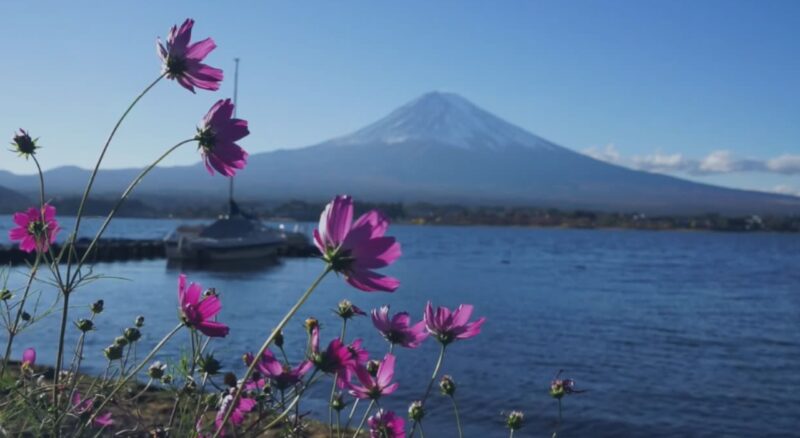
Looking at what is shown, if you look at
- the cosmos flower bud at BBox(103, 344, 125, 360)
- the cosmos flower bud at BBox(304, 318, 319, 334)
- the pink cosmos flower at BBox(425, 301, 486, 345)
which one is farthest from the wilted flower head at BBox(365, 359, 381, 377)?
the cosmos flower bud at BBox(103, 344, 125, 360)

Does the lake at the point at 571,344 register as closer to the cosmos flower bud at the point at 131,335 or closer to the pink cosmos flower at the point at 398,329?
the cosmos flower bud at the point at 131,335

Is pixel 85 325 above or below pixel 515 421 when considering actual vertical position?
above

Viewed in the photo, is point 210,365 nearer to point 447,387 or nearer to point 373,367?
point 373,367

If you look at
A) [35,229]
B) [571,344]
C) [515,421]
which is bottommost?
[571,344]

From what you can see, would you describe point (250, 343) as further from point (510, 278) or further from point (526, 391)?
point (510, 278)

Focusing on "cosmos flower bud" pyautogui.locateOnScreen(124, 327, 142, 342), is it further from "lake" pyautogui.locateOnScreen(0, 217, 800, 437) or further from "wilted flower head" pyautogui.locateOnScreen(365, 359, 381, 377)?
"wilted flower head" pyautogui.locateOnScreen(365, 359, 381, 377)

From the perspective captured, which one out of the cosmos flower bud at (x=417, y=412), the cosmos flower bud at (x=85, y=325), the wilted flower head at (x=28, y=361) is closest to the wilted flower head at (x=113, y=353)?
the cosmos flower bud at (x=85, y=325)

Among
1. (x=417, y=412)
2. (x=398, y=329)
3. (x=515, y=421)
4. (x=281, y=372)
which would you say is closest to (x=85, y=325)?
(x=281, y=372)
